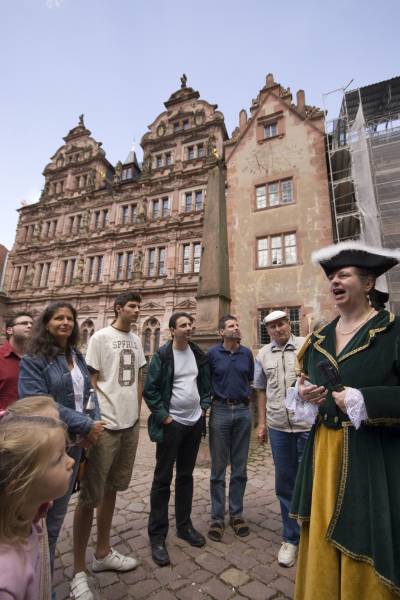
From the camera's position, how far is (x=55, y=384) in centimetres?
213

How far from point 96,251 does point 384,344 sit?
2603 cm

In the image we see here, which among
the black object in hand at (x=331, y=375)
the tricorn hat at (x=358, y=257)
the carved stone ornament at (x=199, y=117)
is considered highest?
the carved stone ornament at (x=199, y=117)

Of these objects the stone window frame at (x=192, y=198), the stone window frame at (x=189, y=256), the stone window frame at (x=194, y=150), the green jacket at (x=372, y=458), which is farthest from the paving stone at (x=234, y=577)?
the stone window frame at (x=194, y=150)

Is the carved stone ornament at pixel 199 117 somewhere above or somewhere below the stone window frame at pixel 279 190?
above

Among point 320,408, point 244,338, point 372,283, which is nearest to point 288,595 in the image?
point 320,408

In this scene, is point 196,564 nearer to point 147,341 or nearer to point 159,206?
point 147,341

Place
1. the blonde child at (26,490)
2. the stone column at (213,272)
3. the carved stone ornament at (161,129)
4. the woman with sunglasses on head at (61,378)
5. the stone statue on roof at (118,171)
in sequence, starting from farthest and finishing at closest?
the stone statue on roof at (118,171) → the carved stone ornament at (161,129) → the stone column at (213,272) → the woman with sunglasses on head at (61,378) → the blonde child at (26,490)

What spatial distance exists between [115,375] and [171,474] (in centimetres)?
112

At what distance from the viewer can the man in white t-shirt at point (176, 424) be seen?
284 cm

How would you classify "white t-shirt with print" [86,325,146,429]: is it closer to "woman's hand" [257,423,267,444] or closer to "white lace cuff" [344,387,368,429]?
"woman's hand" [257,423,267,444]

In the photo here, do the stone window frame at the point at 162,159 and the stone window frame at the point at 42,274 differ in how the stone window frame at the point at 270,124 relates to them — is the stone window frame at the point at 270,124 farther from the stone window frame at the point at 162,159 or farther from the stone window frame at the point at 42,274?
the stone window frame at the point at 42,274

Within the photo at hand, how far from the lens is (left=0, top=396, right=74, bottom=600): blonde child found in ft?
3.36

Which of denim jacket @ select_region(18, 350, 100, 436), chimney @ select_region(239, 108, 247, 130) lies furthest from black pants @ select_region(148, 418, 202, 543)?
chimney @ select_region(239, 108, 247, 130)

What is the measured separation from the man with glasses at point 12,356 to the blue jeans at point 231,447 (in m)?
2.13
